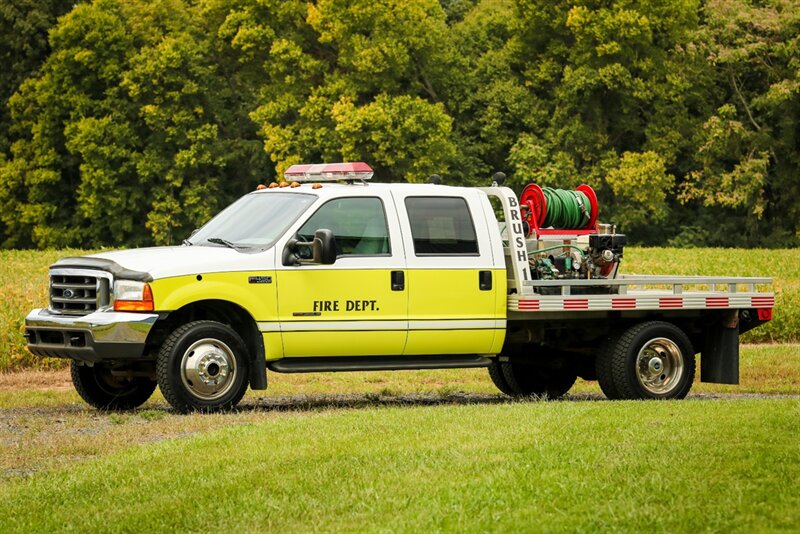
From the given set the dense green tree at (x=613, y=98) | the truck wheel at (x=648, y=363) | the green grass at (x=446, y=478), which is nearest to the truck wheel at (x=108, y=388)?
the green grass at (x=446, y=478)

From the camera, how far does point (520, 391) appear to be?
16.1 m

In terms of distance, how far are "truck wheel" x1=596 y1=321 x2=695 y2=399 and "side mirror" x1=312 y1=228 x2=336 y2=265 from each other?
320 centimetres

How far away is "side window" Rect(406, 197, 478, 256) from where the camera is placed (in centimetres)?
1389

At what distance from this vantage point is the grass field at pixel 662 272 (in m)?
19.8

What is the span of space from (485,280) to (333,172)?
71.2 inches

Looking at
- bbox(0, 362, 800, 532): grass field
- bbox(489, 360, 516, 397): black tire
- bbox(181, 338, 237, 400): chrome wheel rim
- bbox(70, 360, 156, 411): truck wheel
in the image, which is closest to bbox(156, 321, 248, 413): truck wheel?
bbox(181, 338, 237, 400): chrome wheel rim

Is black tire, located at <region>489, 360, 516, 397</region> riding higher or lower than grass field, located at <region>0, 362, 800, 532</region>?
lower

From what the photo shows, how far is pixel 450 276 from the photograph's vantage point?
546 inches

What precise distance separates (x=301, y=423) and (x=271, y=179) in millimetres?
53022

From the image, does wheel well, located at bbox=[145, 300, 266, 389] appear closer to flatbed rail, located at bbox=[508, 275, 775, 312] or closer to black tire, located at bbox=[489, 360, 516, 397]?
flatbed rail, located at bbox=[508, 275, 775, 312]

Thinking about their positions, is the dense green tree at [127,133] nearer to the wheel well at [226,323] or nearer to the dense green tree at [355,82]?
the dense green tree at [355,82]

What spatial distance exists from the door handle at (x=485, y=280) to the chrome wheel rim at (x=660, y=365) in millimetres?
1741

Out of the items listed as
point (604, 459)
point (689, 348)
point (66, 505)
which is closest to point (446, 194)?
point (689, 348)

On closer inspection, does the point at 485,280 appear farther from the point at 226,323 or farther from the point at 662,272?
the point at 662,272
